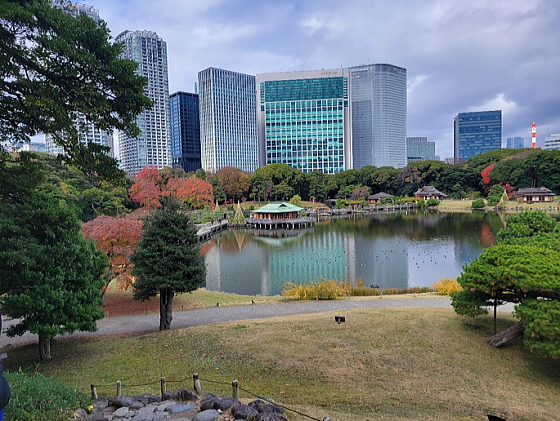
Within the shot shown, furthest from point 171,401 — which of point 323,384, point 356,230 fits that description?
point 356,230

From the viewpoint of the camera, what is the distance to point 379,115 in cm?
13488

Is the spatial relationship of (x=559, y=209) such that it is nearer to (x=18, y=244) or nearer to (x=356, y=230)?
(x=356, y=230)

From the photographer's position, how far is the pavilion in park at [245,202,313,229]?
4744 cm

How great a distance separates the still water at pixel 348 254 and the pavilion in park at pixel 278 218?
3257 millimetres

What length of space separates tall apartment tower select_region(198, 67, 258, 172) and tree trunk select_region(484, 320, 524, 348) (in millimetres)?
99453

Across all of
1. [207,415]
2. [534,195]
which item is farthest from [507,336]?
[534,195]

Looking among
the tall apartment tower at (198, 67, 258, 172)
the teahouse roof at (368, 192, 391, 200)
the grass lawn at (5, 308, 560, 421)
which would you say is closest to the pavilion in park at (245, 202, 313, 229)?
the teahouse roof at (368, 192, 391, 200)

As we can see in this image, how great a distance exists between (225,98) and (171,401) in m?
110

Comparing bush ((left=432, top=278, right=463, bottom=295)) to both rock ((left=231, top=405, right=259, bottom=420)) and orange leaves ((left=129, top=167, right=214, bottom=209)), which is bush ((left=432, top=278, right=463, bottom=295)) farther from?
orange leaves ((left=129, top=167, right=214, bottom=209))

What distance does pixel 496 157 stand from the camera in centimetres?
6494

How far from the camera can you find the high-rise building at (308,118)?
106 metres

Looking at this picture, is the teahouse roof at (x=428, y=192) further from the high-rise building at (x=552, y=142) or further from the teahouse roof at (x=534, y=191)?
the high-rise building at (x=552, y=142)

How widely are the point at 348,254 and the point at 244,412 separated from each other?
24.7m

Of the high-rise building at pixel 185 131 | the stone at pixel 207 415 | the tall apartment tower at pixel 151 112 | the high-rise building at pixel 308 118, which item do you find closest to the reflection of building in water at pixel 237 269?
the stone at pixel 207 415
